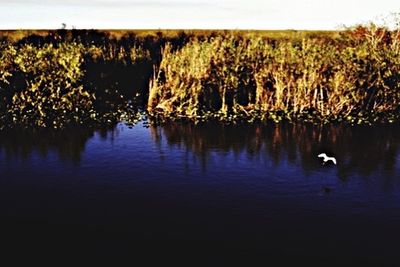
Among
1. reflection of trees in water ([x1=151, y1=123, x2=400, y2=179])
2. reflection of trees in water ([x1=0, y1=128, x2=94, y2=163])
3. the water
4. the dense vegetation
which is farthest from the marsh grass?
reflection of trees in water ([x1=0, y1=128, x2=94, y2=163])

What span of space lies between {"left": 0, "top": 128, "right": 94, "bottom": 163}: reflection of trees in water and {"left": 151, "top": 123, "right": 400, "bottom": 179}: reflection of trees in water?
3246mm

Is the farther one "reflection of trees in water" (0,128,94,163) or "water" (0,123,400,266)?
"reflection of trees in water" (0,128,94,163)

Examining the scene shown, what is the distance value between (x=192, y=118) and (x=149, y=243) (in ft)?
41.8

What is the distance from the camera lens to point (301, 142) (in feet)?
63.2

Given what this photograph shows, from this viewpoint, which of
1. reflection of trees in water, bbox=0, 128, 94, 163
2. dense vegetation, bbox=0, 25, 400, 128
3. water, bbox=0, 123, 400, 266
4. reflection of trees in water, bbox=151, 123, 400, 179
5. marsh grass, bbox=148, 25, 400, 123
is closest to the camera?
water, bbox=0, 123, 400, 266

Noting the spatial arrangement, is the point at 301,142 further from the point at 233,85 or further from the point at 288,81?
the point at 233,85

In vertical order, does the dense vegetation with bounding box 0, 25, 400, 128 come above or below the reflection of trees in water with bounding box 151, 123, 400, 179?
above

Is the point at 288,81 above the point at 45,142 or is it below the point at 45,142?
above

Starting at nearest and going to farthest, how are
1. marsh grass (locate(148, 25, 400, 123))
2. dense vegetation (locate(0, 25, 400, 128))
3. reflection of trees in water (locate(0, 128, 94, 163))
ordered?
reflection of trees in water (locate(0, 128, 94, 163)), dense vegetation (locate(0, 25, 400, 128)), marsh grass (locate(148, 25, 400, 123))

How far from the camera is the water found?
→ 35.8 ft

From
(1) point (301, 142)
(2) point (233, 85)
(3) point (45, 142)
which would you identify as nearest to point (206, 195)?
(1) point (301, 142)

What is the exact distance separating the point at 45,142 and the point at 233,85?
10.3 m

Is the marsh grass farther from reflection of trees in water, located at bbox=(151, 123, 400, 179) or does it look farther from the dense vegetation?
reflection of trees in water, located at bbox=(151, 123, 400, 179)

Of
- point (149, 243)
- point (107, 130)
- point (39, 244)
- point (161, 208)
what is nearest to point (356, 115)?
point (107, 130)
